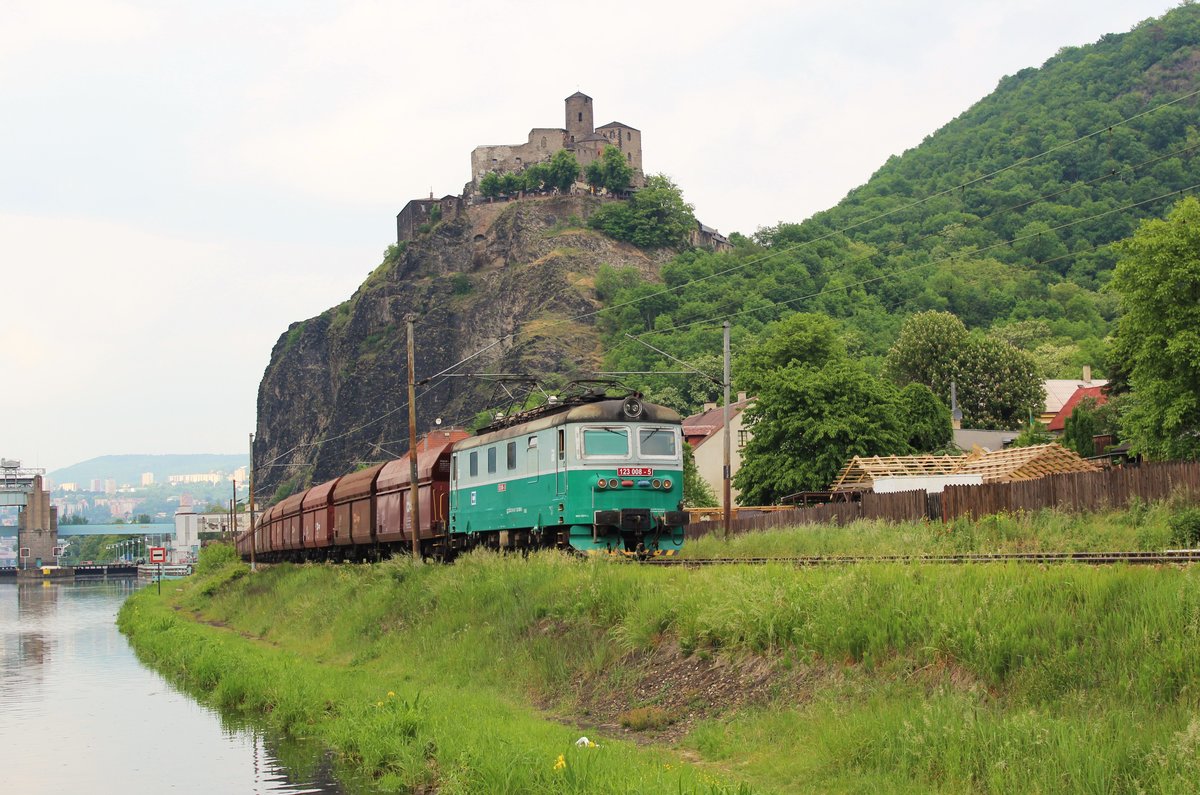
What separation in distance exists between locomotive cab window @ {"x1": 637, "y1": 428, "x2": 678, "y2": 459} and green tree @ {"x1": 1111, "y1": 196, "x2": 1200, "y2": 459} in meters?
28.3

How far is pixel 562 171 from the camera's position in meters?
195

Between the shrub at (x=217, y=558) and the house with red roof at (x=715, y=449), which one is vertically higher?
the house with red roof at (x=715, y=449)

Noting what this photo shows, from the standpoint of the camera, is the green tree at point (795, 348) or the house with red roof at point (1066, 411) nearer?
the house with red roof at point (1066, 411)

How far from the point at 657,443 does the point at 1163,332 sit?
104 ft

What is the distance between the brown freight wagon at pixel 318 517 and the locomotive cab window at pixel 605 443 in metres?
28.7

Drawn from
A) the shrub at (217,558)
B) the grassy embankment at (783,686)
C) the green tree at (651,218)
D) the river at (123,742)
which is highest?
the green tree at (651,218)

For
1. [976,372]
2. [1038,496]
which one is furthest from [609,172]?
[1038,496]

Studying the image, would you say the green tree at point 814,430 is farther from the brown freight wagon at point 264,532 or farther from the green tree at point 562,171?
the green tree at point 562,171

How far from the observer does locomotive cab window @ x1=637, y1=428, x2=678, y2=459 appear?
31844mm

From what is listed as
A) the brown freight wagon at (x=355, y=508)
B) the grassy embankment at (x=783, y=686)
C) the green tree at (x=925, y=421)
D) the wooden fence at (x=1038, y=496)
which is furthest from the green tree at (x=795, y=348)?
the grassy embankment at (x=783, y=686)

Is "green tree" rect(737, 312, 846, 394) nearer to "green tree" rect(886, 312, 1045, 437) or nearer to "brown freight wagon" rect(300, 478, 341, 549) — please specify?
"green tree" rect(886, 312, 1045, 437)

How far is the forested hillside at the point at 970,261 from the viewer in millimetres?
146500

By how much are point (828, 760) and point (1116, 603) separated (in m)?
3.45

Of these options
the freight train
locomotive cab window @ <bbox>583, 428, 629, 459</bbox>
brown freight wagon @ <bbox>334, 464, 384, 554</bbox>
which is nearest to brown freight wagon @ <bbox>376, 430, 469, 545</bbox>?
the freight train
